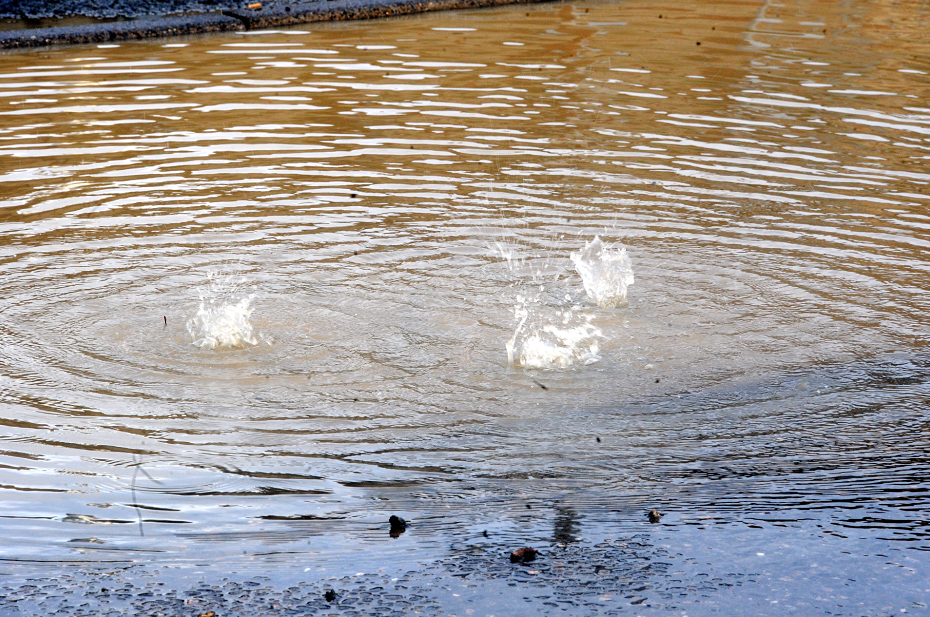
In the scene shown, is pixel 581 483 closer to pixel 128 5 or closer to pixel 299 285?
pixel 299 285

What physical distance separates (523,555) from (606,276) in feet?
9.11

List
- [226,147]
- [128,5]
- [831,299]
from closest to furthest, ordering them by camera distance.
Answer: [831,299], [226,147], [128,5]

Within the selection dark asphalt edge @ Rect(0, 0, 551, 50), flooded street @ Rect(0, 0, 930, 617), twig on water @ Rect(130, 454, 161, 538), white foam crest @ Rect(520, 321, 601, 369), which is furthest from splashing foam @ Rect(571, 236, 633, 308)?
dark asphalt edge @ Rect(0, 0, 551, 50)

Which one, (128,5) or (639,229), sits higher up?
(128,5)

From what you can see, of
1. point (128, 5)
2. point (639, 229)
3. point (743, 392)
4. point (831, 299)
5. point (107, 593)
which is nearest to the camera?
point (107, 593)

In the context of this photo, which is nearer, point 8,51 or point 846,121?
point 846,121

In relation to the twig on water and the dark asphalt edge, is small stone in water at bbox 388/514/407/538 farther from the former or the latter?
the dark asphalt edge

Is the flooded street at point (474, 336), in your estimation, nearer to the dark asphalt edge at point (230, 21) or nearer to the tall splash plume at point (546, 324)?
the tall splash plume at point (546, 324)

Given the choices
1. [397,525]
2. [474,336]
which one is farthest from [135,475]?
[474,336]

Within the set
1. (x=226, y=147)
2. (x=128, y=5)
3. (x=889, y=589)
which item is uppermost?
(x=128, y=5)

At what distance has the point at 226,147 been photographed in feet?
29.2

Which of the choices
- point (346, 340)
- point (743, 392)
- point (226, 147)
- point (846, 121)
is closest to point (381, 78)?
point (226, 147)

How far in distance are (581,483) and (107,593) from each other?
1782 millimetres

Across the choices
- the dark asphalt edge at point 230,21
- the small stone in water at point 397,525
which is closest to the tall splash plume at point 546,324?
the small stone in water at point 397,525
